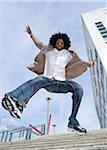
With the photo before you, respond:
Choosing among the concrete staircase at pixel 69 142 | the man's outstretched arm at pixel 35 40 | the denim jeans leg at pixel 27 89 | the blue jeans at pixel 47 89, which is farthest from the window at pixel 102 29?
the denim jeans leg at pixel 27 89

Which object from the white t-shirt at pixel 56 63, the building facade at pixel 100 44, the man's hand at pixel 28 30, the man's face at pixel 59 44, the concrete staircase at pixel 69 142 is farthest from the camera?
the building facade at pixel 100 44

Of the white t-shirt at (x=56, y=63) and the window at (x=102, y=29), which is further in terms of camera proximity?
the window at (x=102, y=29)

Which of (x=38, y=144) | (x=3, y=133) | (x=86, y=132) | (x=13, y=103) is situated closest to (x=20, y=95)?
(x=13, y=103)

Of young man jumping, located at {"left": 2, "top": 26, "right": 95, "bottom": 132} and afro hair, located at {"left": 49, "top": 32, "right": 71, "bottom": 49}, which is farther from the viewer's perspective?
afro hair, located at {"left": 49, "top": 32, "right": 71, "bottom": 49}

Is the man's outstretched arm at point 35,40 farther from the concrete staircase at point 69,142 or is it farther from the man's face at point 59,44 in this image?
the concrete staircase at point 69,142

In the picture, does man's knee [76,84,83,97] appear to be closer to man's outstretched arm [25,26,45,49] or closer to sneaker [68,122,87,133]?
sneaker [68,122,87,133]

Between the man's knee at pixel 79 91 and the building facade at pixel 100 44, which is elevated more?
the building facade at pixel 100 44

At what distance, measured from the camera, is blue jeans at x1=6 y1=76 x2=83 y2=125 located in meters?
5.62

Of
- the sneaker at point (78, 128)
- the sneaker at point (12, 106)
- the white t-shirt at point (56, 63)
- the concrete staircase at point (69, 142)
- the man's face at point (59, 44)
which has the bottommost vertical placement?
the concrete staircase at point (69, 142)

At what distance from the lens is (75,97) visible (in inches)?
249

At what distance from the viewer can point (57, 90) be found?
594 centimetres

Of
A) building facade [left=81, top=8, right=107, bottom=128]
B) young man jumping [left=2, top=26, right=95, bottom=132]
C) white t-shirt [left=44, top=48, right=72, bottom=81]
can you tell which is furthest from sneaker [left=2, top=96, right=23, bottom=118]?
building facade [left=81, top=8, right=107, bottom=128]

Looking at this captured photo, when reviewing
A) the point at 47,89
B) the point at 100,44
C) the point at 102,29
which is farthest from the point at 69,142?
the point at 102,29

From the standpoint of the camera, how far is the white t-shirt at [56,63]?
6.14 metres
